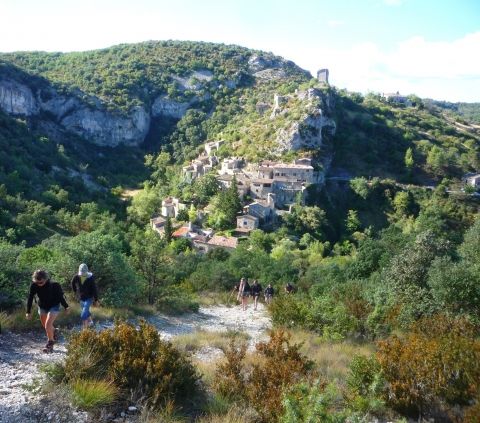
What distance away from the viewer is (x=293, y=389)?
4391mm

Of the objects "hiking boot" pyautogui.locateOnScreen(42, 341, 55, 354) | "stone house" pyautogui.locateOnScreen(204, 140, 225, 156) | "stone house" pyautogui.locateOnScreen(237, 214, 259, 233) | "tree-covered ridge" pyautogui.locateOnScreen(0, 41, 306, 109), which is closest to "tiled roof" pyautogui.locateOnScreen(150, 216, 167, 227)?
"stone house" pyautogui.locateOnScreen(237, 214, 259, 233)

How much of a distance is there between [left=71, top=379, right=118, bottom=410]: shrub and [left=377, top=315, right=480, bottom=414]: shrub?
3.24 meters

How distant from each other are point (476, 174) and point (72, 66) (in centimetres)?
9120

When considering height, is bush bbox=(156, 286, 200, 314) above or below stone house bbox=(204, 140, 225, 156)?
below

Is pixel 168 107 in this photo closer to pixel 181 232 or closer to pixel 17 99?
pixel 17 99

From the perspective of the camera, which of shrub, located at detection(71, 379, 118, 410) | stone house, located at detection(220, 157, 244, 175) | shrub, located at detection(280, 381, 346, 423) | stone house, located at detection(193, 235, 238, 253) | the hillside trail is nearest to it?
shrub, located at detection(280, 381, 346, 423)

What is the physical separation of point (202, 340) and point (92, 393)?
3.83m

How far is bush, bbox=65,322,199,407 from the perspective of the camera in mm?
4648

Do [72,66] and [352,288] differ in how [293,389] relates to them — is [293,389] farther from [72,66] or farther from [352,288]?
[72,66]

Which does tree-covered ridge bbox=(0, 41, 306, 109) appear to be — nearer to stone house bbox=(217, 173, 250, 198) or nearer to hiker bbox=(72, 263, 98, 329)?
stone house bbox=(217, 173, 250, 198)

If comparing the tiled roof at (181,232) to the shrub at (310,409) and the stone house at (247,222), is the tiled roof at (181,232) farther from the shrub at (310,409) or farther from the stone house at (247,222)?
the shrub at (310,409)

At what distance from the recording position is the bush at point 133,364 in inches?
183

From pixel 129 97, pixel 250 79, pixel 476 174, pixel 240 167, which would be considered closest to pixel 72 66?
pixel 129 97

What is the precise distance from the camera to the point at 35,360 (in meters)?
5.70
